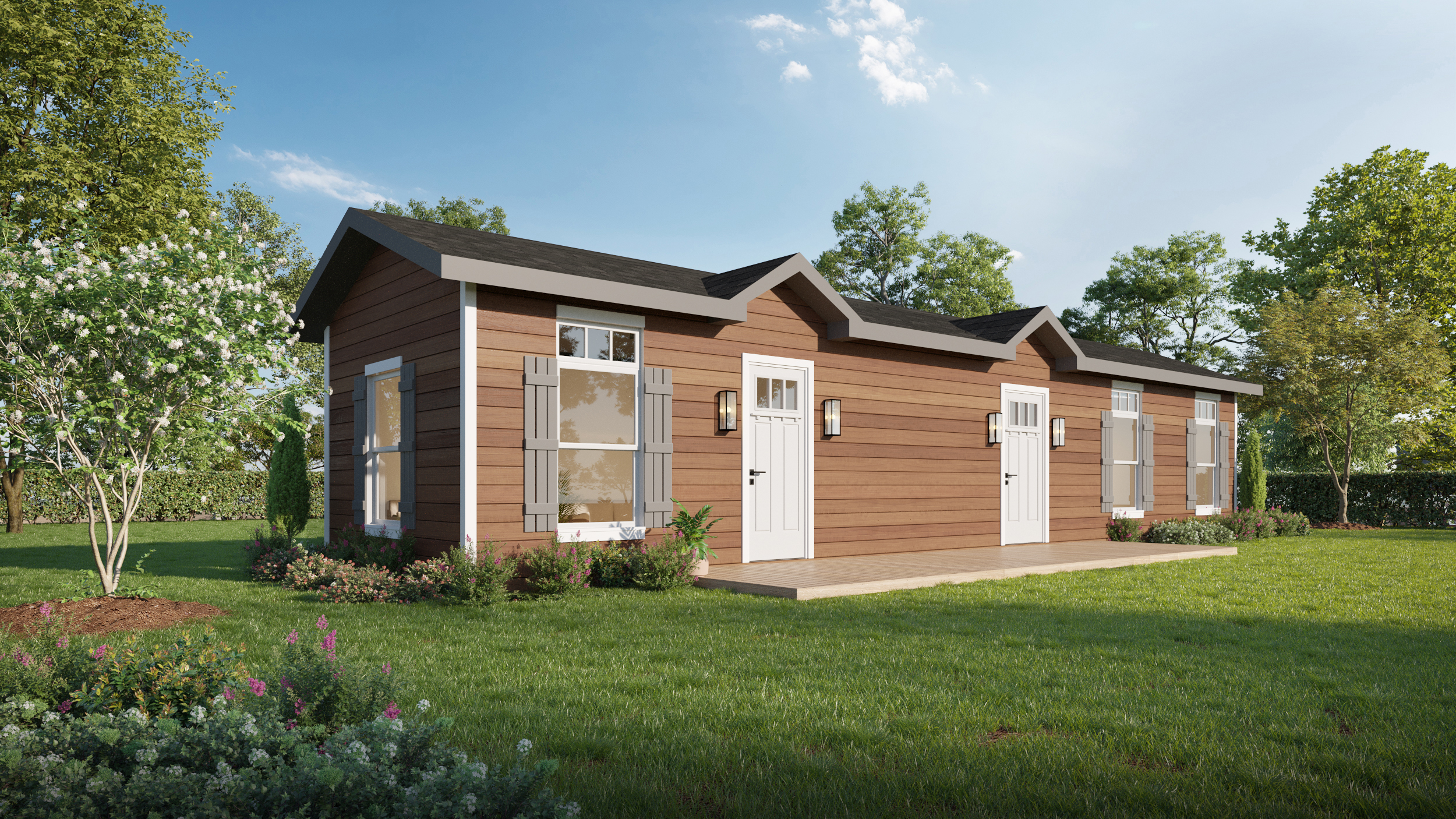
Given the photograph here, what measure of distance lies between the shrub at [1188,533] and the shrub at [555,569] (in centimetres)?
975

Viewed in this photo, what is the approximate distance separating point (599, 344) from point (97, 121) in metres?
13.9

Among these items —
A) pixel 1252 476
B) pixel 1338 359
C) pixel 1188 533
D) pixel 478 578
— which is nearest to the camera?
pixel 478 578

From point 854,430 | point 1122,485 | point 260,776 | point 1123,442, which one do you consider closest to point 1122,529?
point 854,430

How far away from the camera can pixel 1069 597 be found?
25.1 feet

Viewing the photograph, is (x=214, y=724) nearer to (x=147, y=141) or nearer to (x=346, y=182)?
(x=147, y=141)

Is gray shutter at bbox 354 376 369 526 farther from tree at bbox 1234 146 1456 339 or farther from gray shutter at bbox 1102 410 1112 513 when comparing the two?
tree at bbox 1234 146 1456 339

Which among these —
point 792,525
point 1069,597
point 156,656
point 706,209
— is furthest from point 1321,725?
point 706,209

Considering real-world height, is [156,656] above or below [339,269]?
below

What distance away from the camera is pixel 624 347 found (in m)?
8.82

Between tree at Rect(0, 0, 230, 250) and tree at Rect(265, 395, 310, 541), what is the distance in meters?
6.12

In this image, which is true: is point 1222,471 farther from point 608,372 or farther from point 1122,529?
point 608,372

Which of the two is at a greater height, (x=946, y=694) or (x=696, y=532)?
(x=696, y=532)

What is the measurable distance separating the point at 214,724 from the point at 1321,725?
4.28 m

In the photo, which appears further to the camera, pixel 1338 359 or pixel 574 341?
pixel 1338 359
